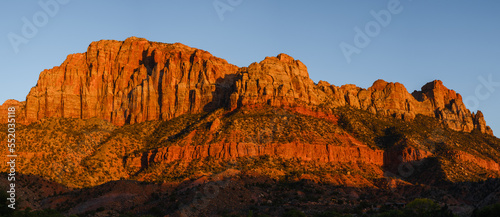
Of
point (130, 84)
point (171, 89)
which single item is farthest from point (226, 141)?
point (130, 84)

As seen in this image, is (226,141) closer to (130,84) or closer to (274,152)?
(274,152)

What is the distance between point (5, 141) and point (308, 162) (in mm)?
76123

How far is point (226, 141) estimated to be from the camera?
134m

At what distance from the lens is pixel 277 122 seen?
144750mm

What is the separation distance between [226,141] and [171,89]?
45.4m

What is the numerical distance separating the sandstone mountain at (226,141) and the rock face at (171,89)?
43 cm

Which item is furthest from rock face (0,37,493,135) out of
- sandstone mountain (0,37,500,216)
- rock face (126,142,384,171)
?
rock face (126,142,384,171)

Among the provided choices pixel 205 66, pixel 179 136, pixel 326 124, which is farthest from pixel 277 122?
pixel 205 66

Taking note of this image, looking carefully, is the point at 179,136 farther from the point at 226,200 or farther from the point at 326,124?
the point at 226,200

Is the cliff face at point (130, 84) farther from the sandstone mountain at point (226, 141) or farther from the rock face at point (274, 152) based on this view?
the rock face at point (274, 152)

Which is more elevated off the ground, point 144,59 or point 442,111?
point 144,59

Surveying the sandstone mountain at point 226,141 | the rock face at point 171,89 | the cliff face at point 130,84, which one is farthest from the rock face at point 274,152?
the cliff face at point 130,84

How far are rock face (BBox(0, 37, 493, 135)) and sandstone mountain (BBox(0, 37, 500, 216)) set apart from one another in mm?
427

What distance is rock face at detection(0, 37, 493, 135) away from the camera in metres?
161
